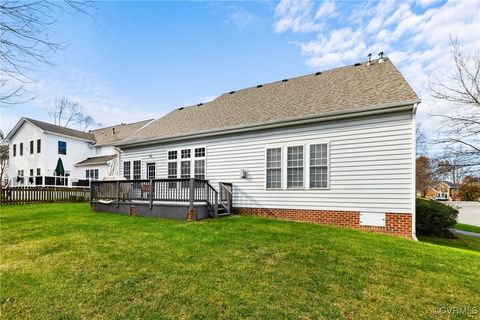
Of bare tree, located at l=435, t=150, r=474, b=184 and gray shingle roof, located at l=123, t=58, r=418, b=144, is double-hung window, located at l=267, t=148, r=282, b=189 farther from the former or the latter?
bare tree, located at l=435, t=150, r=474, b=184

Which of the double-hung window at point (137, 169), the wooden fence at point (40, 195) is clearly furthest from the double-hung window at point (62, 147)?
the double-hung window at point (137, 169)

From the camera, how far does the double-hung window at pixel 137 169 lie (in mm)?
13727

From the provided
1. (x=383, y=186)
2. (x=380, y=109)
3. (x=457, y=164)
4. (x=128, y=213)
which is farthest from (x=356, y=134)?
(x=457, y=164)

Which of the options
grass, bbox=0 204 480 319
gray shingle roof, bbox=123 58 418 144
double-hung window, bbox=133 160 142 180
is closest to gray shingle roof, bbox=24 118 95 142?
gray shingle roof, bbox=123 58 418 144

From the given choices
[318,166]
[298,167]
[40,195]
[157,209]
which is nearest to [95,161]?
[40,195]

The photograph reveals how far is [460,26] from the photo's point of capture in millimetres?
13430

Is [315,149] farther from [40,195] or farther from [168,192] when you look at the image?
[40,195]

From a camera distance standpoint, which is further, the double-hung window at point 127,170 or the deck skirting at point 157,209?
the double-hung window at point 127,170

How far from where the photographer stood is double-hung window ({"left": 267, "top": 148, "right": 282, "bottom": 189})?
9812 mm

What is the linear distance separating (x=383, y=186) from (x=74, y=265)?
25.5ft

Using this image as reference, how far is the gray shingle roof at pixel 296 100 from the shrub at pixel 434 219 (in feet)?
17.8

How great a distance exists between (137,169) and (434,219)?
13332 millimetres

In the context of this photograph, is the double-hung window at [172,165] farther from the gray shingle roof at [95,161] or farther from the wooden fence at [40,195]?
the gray shingle roof at [95,161]

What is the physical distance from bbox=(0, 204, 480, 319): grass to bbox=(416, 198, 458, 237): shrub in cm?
475
